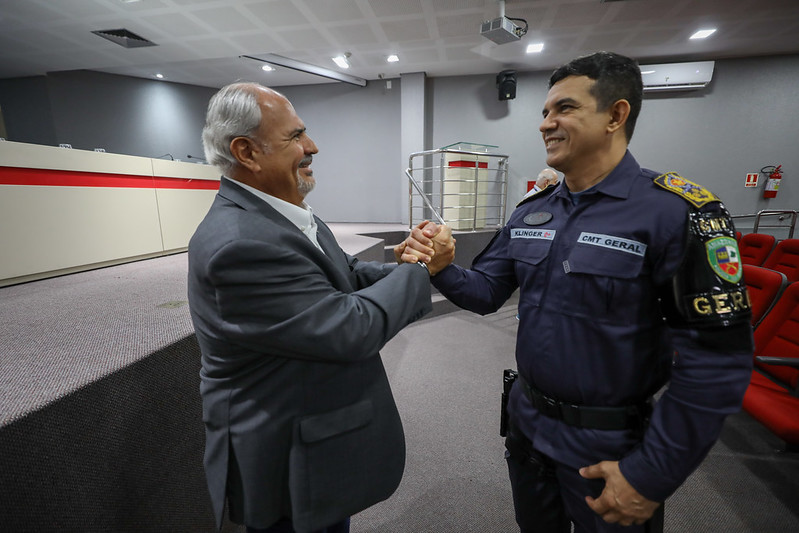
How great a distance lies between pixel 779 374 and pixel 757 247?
9.68 ft

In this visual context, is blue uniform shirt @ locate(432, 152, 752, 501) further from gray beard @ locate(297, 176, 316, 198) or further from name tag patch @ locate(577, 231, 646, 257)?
gray beard @ locate(297, 176, 316, 198)

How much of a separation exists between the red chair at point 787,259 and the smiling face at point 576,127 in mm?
3345

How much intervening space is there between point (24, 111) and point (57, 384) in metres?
8.61

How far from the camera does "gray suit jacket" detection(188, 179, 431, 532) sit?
2.26 feet

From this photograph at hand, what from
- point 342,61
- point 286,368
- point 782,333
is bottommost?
point 782,333

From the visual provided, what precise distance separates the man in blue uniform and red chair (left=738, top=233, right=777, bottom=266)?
3.99 m

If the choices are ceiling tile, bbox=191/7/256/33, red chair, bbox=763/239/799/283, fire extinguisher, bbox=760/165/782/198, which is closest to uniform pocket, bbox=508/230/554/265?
red chair, bbox=763/239/799/283

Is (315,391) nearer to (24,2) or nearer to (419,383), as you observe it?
(419,383)

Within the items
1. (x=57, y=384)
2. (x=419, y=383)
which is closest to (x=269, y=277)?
(x=57, y=384)

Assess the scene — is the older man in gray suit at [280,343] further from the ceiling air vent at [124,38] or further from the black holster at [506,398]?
the ceiling air vent at [124,38]

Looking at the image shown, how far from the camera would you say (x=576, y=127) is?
2.88 feet

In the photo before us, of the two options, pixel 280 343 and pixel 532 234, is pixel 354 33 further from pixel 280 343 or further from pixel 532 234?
pixel 280 343

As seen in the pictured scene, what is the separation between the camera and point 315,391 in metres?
0.79

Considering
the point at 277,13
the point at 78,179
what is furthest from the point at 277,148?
the point at 277,13
